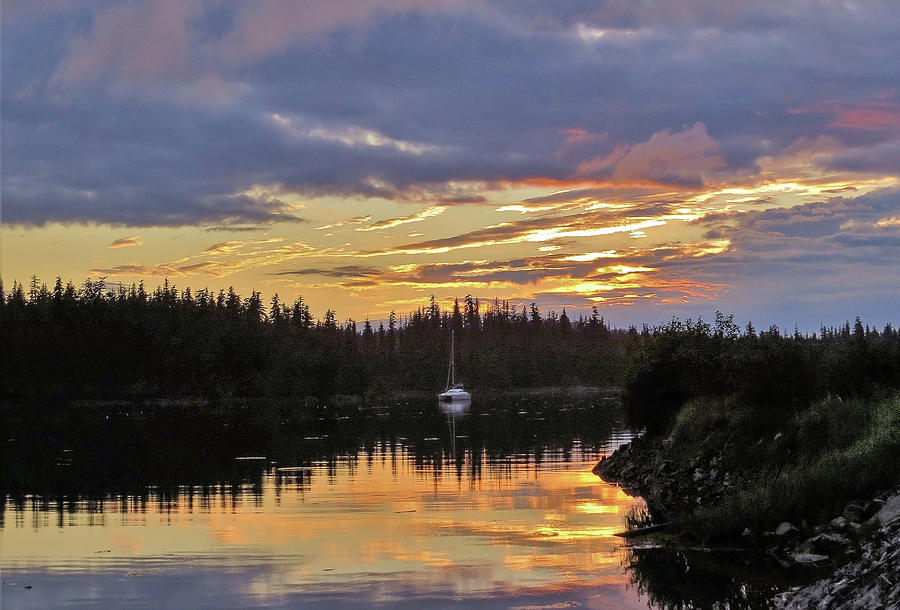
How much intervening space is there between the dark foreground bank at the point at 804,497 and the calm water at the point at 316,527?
2142 mm

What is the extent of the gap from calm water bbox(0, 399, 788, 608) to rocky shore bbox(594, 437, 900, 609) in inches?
68.4

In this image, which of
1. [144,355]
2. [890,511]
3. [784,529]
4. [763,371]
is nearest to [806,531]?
[784,529]

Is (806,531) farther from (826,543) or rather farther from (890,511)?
(890,511)

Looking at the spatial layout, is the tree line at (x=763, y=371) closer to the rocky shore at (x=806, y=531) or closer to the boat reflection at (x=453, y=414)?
the rocky shore at (x=806, y=531)

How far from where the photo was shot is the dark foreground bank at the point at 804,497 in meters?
18.0

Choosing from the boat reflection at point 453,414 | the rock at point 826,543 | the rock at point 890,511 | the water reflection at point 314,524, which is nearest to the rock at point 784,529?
the rock at point 826,543

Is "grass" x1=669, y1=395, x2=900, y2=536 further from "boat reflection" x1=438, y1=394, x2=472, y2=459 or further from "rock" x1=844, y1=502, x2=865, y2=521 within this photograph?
"boat reflection" x1=438, y1=394, x2=472, y2=459

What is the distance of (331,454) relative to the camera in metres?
57.2

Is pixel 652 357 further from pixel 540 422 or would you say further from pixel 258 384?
pixel 258 384

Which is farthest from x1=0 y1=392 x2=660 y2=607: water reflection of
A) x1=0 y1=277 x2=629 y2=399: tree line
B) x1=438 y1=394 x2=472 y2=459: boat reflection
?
x1=0 y1=277 x2=629 y2=399: tree line

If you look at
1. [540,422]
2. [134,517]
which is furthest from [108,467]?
[540,422]

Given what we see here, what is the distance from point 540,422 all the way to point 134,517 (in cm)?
6032

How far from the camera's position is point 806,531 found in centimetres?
2392

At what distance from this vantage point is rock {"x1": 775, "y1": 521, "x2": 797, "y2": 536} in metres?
24.2
